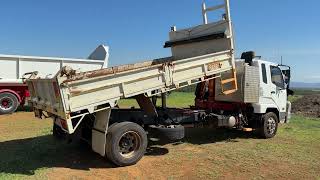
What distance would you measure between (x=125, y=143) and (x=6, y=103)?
1099 centimetres

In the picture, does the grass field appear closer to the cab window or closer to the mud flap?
the mud flap

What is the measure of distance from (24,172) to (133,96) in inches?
103

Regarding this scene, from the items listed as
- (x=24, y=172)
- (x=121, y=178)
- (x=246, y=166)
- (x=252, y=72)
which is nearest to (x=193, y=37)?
(x=252, y=72)

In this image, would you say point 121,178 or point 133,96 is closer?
point 121,178

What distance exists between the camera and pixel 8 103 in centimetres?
1773

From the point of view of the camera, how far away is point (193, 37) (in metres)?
11.2

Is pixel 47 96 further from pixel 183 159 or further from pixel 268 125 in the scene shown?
pixel 268 125

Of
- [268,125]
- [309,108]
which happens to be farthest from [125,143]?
[309,108]

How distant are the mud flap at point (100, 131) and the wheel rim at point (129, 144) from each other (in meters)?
0.41

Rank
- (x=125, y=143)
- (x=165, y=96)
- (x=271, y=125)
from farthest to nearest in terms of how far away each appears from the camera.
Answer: (x=271, y=125), (x=165, y=96), (x=125, y=143)

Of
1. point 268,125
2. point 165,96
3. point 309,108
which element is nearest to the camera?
point 165,96

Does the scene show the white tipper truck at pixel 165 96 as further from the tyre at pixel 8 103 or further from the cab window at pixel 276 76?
the tyre at pixel 8 103

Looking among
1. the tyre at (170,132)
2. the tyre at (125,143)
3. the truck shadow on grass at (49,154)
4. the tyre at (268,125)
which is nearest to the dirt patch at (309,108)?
the tyre at (268,125)

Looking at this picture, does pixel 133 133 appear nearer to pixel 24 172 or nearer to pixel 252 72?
pixel 24 172
